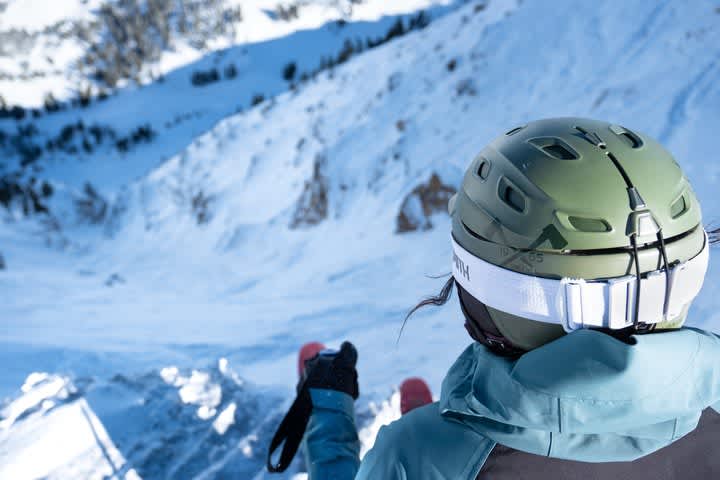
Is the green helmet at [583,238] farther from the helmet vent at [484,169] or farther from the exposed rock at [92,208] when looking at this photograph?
the exposed rock at [92,208]

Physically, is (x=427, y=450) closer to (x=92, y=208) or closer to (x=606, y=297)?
(x=606, y=297)

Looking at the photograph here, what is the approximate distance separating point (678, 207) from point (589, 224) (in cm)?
28

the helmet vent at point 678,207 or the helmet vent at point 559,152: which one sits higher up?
the helmet vent at point 559,152

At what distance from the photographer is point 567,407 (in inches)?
37.1

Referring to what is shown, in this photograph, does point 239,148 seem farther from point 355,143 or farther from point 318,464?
point 318,464

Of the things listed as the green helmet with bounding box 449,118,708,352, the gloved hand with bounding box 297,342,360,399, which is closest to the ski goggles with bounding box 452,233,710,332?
the green helmet with bounding box 449,118,708,352

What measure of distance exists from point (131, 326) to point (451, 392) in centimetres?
675

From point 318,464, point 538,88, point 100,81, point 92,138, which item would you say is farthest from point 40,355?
point 100,81

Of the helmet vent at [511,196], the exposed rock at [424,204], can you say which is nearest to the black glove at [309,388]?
the helmet vent at [511,196]

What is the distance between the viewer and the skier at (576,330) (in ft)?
3.11

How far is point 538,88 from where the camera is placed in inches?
332

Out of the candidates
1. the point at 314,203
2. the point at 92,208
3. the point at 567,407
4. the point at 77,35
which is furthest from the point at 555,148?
→ the point at 77,35

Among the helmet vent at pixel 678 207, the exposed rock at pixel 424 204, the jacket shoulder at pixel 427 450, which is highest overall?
the helmet vent at pixel 678 207

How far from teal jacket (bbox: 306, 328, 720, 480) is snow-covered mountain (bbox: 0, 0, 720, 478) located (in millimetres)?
1912
